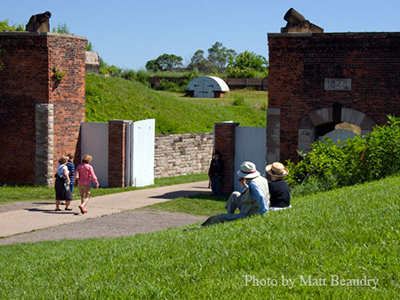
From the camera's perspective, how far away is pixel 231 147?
19562 millimetres

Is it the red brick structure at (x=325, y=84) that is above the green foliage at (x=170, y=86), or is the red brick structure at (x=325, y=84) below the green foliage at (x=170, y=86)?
below

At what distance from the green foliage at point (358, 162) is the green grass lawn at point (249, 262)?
4.17 m

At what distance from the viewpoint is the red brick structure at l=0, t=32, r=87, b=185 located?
1970 centimetres

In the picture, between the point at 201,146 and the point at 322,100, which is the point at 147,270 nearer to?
the point at 322,100

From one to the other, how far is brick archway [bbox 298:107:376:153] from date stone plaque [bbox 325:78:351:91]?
0.60m

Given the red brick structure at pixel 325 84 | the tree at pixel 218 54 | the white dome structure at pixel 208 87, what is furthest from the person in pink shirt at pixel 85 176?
the tree at pixel 218 54

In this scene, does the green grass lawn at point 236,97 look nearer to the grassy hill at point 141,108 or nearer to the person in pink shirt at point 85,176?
the grassy hill at point 141,108

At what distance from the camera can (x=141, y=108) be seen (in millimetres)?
28141

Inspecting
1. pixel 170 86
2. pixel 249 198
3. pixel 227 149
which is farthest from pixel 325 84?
pixel 170 86

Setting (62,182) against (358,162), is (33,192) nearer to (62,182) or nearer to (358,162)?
(62,182)

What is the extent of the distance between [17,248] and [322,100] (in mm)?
10500

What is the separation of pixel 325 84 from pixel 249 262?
12.1 m

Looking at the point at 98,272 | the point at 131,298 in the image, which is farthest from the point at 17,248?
the point at 131,298

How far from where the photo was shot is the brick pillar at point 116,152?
20.3 meters
